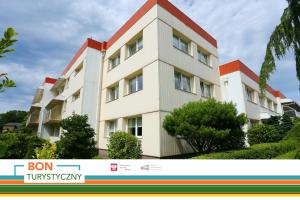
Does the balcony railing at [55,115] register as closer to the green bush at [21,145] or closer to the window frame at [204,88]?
the green bush at [21,145]

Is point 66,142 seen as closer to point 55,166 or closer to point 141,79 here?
point 141,79

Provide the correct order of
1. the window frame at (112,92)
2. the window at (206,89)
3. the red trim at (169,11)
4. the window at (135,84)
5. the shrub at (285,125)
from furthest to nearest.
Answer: the shrub at (285,125), the window frame at (112,92), the window at (206,89), the window at (135,84), the red trim at (169,11)

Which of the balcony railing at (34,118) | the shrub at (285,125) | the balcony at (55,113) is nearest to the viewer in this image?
the shrub at (285,125)

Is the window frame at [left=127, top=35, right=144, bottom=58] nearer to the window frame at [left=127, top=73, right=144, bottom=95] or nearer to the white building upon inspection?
the window frame at [left=127, top=73, right=144, bottom=95]

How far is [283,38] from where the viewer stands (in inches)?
377

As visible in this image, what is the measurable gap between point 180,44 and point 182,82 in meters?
3.31

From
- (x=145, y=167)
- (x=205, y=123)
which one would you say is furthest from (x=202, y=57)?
(x=145, y=167)

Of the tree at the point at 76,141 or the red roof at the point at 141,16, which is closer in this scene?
the tree at the point at 76,141

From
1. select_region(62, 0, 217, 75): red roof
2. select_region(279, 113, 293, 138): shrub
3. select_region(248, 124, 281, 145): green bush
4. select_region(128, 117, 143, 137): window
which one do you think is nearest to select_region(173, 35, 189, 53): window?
select_region(62, 0, 217, 75): red roof

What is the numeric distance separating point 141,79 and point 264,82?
8.32 m

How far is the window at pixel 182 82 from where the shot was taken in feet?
49.3

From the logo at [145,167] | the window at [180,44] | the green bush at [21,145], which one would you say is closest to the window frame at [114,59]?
the window at [180,44]

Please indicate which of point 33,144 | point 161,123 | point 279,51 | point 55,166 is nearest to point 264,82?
point 279,51

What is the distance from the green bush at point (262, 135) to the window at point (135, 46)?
12.4 m
